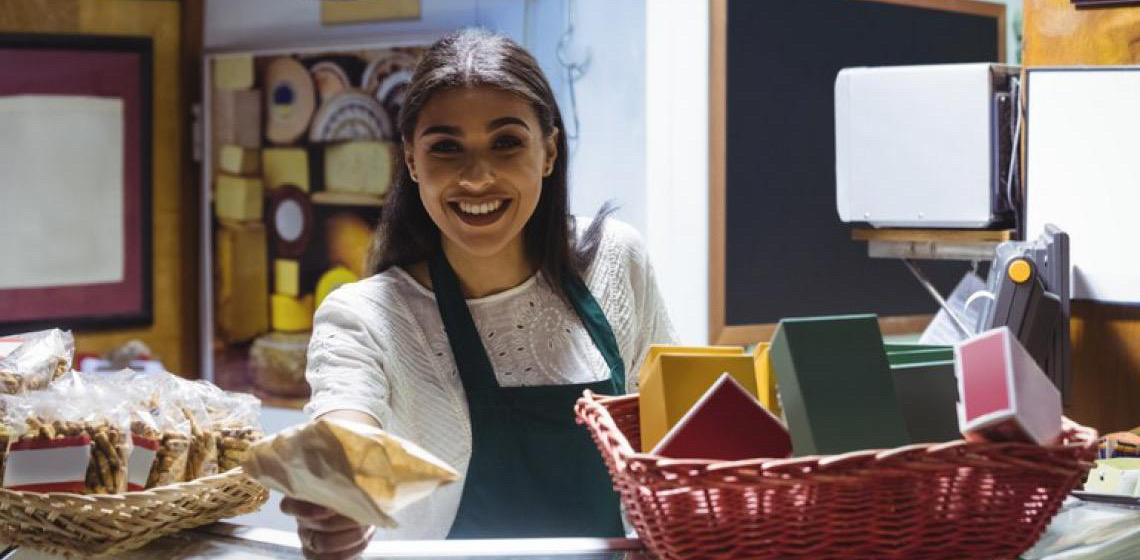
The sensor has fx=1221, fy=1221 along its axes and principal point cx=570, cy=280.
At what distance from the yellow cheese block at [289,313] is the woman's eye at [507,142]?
6.81 feet

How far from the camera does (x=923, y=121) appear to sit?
2689 millimetres

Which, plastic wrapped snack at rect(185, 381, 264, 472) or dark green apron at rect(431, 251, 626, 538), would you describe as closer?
plastic wrapped snack at rect(185, 381, 264, 472)

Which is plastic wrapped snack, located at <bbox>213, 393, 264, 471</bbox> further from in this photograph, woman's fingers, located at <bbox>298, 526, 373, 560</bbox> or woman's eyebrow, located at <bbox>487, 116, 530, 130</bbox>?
woman's eyebrow, located at <bbox>487, 116, 530, 130</bbox>

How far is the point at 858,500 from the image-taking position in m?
1.13

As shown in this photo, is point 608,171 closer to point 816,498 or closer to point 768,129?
point 768,129

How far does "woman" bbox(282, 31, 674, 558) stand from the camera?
190 cm

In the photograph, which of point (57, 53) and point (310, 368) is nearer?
point (310, 368)

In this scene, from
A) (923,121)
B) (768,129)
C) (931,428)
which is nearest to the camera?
(931,428)

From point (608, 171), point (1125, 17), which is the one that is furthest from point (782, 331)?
point (608, 171)

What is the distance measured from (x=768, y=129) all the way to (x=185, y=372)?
2047mm

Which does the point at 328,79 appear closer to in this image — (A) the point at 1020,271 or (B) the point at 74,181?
(B) the point at 74,181

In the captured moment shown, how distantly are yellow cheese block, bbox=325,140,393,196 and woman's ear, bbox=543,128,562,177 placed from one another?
166 centimetres

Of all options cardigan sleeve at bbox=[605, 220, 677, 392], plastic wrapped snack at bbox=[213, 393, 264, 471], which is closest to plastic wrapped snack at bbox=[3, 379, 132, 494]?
A: plastic wrapped snack at bbox=[213, 393, 264, 471]

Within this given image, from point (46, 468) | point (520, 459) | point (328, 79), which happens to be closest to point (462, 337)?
point (520, 459)
